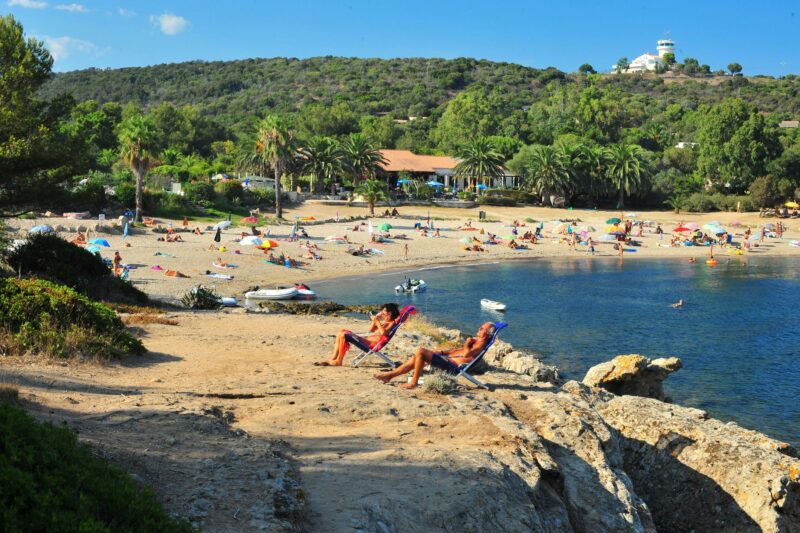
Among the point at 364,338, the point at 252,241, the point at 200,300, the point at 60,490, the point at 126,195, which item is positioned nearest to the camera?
the point at 60,490

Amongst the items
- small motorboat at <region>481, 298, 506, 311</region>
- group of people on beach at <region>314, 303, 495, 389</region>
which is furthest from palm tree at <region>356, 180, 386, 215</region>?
group of people on beach at <region>314, 303, 495, 389</region>

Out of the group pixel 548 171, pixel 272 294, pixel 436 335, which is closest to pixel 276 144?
pixel 272 294

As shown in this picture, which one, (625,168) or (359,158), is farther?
(625,168)

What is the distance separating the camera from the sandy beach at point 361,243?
120 ft

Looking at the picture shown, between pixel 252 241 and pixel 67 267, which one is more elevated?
pixel 67 267

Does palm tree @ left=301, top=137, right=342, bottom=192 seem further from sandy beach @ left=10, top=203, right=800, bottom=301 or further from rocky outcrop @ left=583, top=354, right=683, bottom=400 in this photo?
rocky outcrop @ left=583, top=354, right=683, bottom=400

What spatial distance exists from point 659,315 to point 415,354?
23.6m

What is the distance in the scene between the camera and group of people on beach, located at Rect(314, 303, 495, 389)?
36.5 ft

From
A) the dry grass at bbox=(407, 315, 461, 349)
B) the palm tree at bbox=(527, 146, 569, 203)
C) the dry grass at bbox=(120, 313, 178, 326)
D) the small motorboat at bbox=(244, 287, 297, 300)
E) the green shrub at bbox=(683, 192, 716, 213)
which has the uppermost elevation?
the palm tree at bbox=(527, 146, 569, 203)

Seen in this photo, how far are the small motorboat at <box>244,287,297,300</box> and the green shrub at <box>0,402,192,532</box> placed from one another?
25164mm

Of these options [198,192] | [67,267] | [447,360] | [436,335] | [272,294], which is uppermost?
[198,192]

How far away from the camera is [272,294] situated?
3106 cm

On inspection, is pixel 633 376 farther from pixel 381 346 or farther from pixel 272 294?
pixel 272 294

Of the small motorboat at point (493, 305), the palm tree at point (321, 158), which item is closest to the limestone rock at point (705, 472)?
the small motorboat at point (493, 305)
